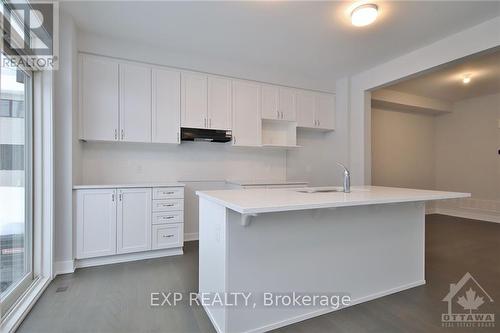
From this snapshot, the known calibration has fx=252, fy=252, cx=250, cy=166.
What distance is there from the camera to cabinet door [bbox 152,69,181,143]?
3.37 metres

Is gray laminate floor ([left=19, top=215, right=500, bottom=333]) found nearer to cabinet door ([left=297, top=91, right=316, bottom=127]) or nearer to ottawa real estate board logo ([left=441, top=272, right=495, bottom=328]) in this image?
ottawa real estate board logo ([left=441, top=272, right=495, bottom=328])

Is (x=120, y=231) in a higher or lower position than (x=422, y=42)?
lower

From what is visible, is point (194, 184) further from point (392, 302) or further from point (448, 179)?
point (448, 179)

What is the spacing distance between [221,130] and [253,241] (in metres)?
2.30

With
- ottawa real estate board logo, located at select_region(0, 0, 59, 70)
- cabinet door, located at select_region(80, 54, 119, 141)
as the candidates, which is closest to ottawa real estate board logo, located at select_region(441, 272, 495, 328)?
cabinet door, located at select_region(80, 54, 119, 141)

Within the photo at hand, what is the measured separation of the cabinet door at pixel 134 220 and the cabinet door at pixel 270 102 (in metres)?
2.14

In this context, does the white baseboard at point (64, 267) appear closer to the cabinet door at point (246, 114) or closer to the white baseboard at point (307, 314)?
the white baseboard at point (307, 314)

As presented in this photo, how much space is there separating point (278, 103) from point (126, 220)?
2.82 metres

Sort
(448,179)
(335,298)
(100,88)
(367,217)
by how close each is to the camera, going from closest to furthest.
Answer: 1. (335,298)
2. (367,217)
3. (100,88)
4. (448,179)

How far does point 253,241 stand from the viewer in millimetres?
1696

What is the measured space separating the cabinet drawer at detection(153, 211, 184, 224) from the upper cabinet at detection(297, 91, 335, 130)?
8.09 ft

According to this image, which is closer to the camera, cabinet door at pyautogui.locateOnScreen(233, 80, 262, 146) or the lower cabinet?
the lower cabinet

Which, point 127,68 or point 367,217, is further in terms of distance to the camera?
point 127,68

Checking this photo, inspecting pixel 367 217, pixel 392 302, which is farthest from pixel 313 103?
pixel 392 302
